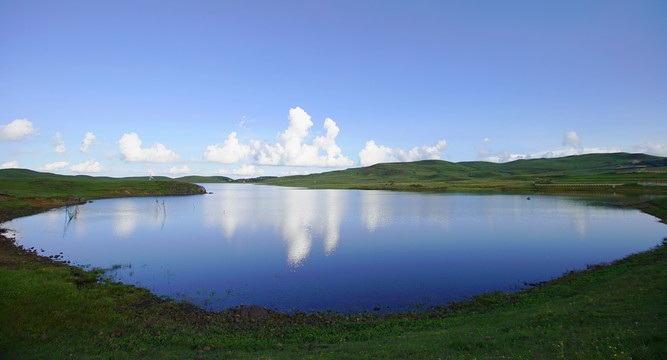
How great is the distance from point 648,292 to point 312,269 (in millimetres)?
23600

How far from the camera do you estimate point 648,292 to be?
53.8 feet

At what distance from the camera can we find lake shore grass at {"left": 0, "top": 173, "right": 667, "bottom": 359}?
12.0 m

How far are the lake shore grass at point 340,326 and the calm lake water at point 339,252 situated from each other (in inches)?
121

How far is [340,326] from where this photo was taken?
17156 mm

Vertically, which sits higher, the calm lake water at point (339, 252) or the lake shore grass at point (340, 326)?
the lake shore grass at point (340, 326)

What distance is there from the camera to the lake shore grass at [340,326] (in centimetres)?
1201

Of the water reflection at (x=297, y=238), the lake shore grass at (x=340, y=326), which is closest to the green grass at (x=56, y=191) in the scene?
the water reflection at (x=297, y=238)

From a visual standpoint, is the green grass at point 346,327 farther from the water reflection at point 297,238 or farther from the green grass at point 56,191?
the green grass at point 56,191

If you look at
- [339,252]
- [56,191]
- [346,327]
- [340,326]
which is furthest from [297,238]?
[56,191]

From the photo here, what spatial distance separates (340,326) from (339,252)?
1907 cm

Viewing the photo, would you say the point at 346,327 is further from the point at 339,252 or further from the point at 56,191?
the point at 56,191

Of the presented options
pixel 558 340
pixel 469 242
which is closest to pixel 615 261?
pixel 469 242

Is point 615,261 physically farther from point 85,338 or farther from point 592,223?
point 85,338

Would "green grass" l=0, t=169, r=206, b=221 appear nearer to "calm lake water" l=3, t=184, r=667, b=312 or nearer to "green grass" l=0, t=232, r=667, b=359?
"calm lake water" l=3, t=184, r=667, b=312
